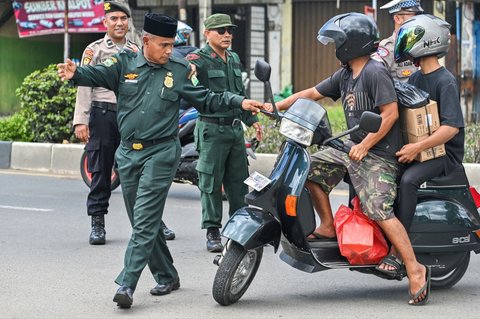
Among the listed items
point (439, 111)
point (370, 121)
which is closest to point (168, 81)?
point (370, 121)

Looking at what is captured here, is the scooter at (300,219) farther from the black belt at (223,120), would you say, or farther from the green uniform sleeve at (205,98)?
the black belt at (223,120)

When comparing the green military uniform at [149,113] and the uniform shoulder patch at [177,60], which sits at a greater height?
the uniform shoulder patch at [177,60]

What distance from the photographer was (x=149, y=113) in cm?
596

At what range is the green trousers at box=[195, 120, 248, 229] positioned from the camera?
7.64 metres

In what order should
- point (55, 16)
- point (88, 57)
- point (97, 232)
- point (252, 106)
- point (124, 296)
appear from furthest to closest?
point (55, 16), point (97, 232), point (88, 57), point (252, 106), point (124, 296)

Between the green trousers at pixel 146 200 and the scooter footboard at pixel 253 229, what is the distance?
1.41 feet

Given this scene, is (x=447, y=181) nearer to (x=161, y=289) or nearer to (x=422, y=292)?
(x=422, y=292)

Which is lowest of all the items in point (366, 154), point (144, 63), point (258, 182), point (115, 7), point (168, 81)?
point (258, 182)

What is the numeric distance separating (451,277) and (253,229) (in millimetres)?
1465

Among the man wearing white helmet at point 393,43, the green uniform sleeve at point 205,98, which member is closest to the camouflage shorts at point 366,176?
the green uniform sleeve at point 205,98

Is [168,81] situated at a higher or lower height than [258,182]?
higher

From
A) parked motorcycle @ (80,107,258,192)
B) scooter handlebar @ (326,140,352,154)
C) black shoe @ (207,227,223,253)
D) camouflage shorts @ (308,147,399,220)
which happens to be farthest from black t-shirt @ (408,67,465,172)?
parked motorcycle @ (80,107,258,192)

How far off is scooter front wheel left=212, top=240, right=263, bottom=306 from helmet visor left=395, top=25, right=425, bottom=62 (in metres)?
1.51

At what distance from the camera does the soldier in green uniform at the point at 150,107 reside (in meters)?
5.86
